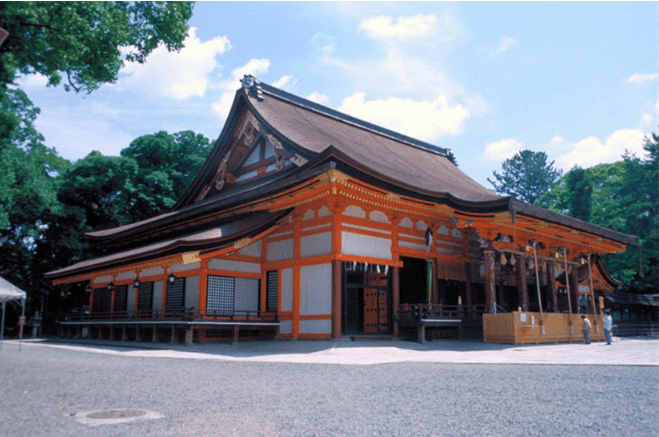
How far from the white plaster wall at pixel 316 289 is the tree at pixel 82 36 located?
7.69 metres

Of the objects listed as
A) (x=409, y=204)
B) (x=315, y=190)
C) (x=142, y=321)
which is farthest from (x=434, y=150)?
(x=142, y=321)

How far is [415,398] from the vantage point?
613 cm

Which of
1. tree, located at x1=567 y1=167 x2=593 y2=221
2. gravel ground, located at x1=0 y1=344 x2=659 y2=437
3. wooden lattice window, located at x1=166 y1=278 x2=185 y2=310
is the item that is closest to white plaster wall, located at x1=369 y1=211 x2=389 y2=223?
wooden lattice window, located at x1=166 y1=278 x2=185 y2=310

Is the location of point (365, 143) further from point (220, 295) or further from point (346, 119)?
point (220, 295)

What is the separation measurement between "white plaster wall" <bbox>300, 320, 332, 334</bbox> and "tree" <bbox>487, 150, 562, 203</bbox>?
43.9 meters

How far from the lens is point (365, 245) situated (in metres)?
15.8

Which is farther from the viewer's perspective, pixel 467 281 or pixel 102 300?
pixel 102 300

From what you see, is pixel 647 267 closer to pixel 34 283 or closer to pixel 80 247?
pixel 80 247

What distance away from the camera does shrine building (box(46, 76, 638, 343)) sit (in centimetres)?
1498

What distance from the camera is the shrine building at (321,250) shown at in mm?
14984

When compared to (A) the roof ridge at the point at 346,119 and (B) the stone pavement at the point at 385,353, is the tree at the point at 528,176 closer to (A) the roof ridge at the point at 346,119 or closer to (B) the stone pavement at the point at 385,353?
(A) the roof ridge at the point at 346,119

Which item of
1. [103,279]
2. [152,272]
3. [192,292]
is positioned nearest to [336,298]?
[192,292]

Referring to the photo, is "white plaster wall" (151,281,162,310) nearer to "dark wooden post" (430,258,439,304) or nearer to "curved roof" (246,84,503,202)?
"curved roof" (246,84,503,202)

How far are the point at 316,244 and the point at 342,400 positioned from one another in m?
9.68
